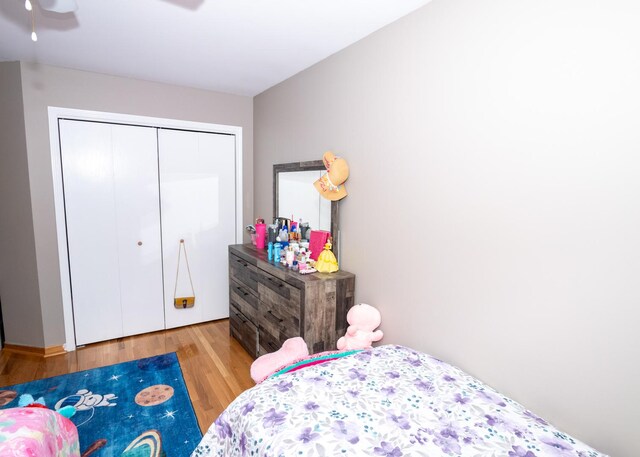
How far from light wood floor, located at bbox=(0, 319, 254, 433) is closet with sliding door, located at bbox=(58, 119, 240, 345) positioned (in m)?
0.19

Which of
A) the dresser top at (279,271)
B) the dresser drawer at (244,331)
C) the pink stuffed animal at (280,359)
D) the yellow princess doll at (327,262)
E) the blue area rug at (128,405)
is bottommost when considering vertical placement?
the blue area rug at (128,405)

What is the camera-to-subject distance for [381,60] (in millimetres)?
1975

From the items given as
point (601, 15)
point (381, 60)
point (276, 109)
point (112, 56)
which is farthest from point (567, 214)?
point (112, 56)

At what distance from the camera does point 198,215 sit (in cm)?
346

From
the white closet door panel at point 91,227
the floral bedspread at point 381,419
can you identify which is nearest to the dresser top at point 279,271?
the floral bedspread at point 381,419

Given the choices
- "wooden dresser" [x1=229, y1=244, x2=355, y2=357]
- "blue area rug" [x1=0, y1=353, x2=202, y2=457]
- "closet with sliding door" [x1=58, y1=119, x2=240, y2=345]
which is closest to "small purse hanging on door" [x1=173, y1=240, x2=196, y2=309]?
"closet with sliding door" [x1=58, y1=119, x2=240, y2=345]

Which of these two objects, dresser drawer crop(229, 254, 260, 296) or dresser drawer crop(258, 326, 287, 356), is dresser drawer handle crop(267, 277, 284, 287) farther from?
dresser drawer crop(258, 326, 287, 356)

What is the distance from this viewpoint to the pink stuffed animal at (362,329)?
6.75ft

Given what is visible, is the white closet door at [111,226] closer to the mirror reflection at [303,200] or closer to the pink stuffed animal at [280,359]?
the mirror reflection at [303,200]

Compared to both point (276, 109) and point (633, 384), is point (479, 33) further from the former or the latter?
point (276, 109)

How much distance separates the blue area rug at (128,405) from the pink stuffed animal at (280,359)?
511 mm

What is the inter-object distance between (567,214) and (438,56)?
3.08 ft

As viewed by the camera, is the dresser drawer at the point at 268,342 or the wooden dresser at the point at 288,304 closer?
the wooden dresser at the point at 288,304

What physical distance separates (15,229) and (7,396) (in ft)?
4.19
